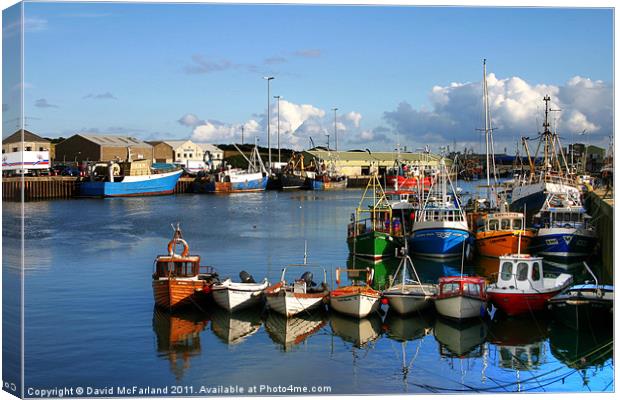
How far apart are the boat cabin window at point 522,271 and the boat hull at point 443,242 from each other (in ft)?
31.9

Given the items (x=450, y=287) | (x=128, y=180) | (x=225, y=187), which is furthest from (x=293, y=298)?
(x=225, y=187)

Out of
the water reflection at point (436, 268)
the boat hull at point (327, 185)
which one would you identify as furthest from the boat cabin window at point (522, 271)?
the boat hull at point (327, 185)

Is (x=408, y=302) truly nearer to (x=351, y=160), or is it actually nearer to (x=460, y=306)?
(x=460, y=306)

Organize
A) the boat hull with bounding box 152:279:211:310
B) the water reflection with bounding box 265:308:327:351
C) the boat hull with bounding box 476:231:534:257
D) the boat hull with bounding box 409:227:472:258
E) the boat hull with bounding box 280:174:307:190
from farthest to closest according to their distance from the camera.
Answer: the boat hull with bounding box 280:174:307:190, the boat hull with bounding box 409:227:472:258, the boat hull with bounding box 476:231:534:257, the boat hull with bounding box 152:279:211:310, the water reflection with bounding box 265:308:327:351

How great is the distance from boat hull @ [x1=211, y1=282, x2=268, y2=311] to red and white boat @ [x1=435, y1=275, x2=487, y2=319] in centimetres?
424

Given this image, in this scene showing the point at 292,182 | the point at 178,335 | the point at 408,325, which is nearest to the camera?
the point at 178,335

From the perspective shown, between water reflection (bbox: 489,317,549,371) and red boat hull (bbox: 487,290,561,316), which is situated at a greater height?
red boat hull (bbox: 487,290,561,316)

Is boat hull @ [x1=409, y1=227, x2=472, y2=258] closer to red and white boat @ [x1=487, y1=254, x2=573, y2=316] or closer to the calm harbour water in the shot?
the calm harbour water

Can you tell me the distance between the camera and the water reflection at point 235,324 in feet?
56.8

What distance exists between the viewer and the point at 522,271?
18594 mm

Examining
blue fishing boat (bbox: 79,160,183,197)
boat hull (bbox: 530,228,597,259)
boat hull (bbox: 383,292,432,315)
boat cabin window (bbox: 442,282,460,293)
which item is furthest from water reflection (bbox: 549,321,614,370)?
blue fishing boat (bbox: 79,160,183,197)

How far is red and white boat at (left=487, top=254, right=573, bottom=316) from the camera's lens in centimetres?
1830

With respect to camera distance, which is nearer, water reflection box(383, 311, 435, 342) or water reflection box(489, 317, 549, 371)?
water reflection box(489, 317, 549, 371)

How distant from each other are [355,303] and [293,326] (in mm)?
1478
